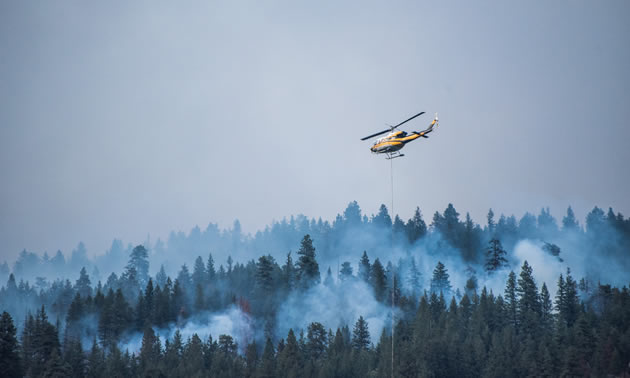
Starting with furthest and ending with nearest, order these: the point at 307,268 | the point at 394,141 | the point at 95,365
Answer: the point at 307,268 → the point at 95,365 → the point at 394,141

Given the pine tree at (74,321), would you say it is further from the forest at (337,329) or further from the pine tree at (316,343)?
the pine tree at (316,343)

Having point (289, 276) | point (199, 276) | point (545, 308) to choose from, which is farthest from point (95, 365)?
point (545, 308)

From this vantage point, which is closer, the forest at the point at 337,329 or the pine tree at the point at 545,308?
the forest at the point at 337,329

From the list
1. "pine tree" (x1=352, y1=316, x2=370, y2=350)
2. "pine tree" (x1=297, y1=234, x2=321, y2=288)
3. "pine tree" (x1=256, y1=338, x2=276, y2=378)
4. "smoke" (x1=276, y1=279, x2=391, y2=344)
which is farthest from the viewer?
"pine tree" (x1=297, y1=234, x2=321, y2=288)

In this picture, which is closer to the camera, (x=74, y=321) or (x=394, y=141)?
(x=394, y=141)

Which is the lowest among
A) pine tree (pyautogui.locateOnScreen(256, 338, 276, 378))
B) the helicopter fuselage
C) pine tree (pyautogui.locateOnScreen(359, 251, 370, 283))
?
pine tree (pyautogui.locateOnScreen(256, 338, 276, 378))

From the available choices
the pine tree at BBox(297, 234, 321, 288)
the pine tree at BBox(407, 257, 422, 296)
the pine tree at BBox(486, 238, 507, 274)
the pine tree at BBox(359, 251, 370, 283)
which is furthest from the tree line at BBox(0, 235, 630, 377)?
the pine tree at BBox(486, 238, 507, 274)

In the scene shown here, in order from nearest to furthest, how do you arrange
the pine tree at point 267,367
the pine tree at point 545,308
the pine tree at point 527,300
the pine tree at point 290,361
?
the pine tree at point 267,367 < the pine tree at point 290,361 < the pine tree at point 527,300 < the pine tree at point 545,308

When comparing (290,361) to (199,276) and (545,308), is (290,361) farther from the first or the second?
(199,276)

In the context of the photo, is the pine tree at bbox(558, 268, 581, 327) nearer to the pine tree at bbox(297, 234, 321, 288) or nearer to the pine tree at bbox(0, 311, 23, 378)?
the pine tree at bbox(297, 234, 321, 288)

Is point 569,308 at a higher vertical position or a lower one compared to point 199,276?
lower

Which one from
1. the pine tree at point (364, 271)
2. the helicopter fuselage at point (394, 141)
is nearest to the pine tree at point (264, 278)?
the pine tree at point (364, 271)

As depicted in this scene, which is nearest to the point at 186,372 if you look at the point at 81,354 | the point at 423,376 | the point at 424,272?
the point at 81,354

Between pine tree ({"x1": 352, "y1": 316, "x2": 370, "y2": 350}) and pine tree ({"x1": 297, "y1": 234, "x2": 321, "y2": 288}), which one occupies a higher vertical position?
pine tree ({"x1": 297, "y1": 234, "x2": 321, "y2": 288})
